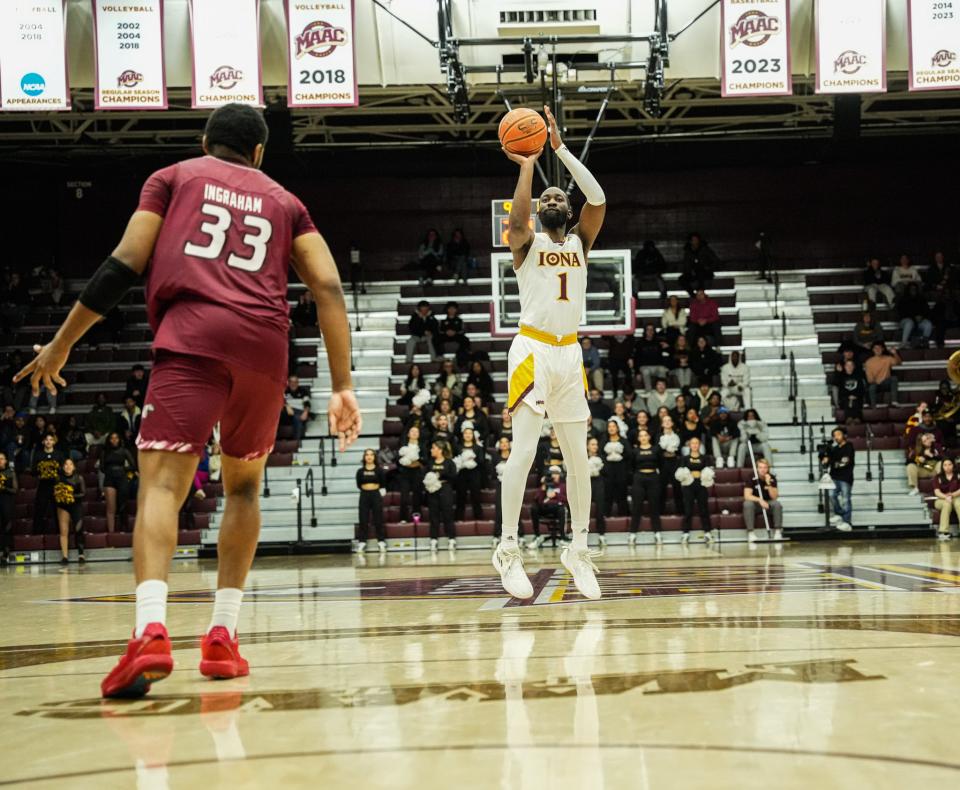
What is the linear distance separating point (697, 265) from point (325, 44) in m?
11.3

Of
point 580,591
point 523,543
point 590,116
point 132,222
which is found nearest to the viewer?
point 132,222

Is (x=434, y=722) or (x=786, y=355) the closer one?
(x=434, y=722)

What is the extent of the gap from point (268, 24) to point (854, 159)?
16620 mm

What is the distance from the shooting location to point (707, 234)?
29.0 metres

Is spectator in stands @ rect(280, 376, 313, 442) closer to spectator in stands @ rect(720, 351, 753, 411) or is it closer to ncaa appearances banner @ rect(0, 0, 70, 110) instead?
ncaa appearances banner @ rect(0, 0, 70, 110)

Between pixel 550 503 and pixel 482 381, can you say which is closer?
pixel 550 503

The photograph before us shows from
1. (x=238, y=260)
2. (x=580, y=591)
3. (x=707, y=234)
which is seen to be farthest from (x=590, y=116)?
(x=238, y=260)

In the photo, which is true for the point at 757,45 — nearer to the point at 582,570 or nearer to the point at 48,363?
the point at 582,570

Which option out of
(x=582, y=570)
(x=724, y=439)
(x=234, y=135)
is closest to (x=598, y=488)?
(x=724, y=439)

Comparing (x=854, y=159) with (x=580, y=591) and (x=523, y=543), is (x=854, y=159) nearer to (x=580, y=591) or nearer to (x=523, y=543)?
(x=523, y=543)

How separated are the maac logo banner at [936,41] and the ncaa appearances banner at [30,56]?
12.9m

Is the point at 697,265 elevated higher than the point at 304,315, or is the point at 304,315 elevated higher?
the point at 697,265

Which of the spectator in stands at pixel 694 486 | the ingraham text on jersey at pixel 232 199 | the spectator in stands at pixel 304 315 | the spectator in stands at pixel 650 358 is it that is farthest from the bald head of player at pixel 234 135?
the spectator in stands at pixel 304 315

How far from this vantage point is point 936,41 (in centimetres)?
1702
